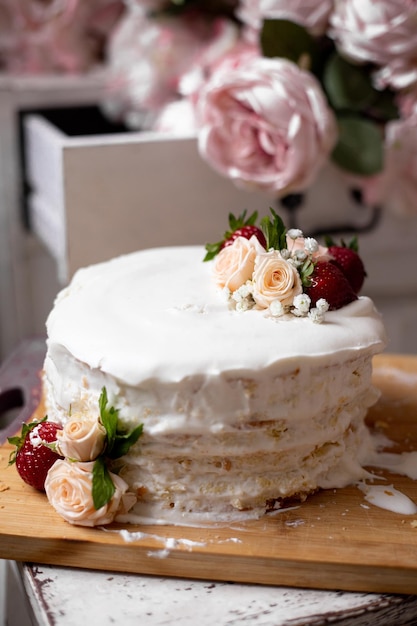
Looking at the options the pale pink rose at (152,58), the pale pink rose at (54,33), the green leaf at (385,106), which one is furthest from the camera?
the pale pink rose at (54,33)

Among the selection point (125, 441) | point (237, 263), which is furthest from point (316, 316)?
point (125, 441)

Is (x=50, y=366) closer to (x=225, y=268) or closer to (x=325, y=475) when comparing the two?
(x=225, y=268)

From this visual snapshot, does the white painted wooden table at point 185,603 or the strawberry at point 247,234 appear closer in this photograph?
the white painted wooden table at point 185,603

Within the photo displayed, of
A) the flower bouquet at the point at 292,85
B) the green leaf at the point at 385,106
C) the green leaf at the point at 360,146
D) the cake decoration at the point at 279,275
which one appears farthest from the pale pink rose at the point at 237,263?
the green leaf at the point at 385,106

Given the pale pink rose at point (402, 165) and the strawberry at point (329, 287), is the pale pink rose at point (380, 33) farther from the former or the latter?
the strawberry at point (329, 287)

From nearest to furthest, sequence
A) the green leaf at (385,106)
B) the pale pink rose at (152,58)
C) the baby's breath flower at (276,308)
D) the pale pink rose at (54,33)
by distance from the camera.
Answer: the baby's breath flower at (276,308), the green leaf at (385,106), the pale pink rose at (152,58), the pale pink rose at (54,33)
